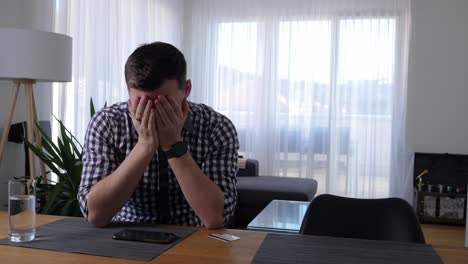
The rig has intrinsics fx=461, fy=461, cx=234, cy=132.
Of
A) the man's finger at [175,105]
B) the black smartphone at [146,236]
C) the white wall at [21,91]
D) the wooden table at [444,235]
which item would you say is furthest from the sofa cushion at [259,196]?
the black smartphone at [146,236]

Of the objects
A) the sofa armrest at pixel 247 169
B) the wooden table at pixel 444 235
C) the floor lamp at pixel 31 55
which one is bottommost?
the wooden table at pixel 444 235

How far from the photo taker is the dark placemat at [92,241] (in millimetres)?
953

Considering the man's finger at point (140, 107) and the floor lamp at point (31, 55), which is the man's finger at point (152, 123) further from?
the floor lamp at point (31, 55)

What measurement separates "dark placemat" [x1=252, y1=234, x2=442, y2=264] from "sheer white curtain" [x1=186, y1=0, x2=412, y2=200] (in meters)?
3.94

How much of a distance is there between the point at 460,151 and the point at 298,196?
2125mm

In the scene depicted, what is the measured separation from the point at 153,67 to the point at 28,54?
47.8 inches

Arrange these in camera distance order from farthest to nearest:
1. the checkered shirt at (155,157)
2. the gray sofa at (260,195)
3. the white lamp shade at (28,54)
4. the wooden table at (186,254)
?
1. the gray sofa at (260,195)
2. the white lamp shade at (28,54)
3. the checkered shirt at (155,157)
4. the wooden table at (186,254)

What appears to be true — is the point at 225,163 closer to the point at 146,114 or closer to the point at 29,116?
the point at 146,114

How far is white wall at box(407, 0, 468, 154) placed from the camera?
462cm

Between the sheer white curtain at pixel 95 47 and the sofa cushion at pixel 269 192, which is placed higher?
the sheer white curtain at pixel 95 47

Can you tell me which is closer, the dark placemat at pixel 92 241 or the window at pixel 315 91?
the dark placemat at pixel 92 241

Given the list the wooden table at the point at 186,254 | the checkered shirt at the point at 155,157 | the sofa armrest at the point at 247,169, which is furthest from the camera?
the sofa armrest at the point at 247,169

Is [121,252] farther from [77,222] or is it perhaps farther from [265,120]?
[265,120]

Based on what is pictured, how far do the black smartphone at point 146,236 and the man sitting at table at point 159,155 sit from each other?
141mm
